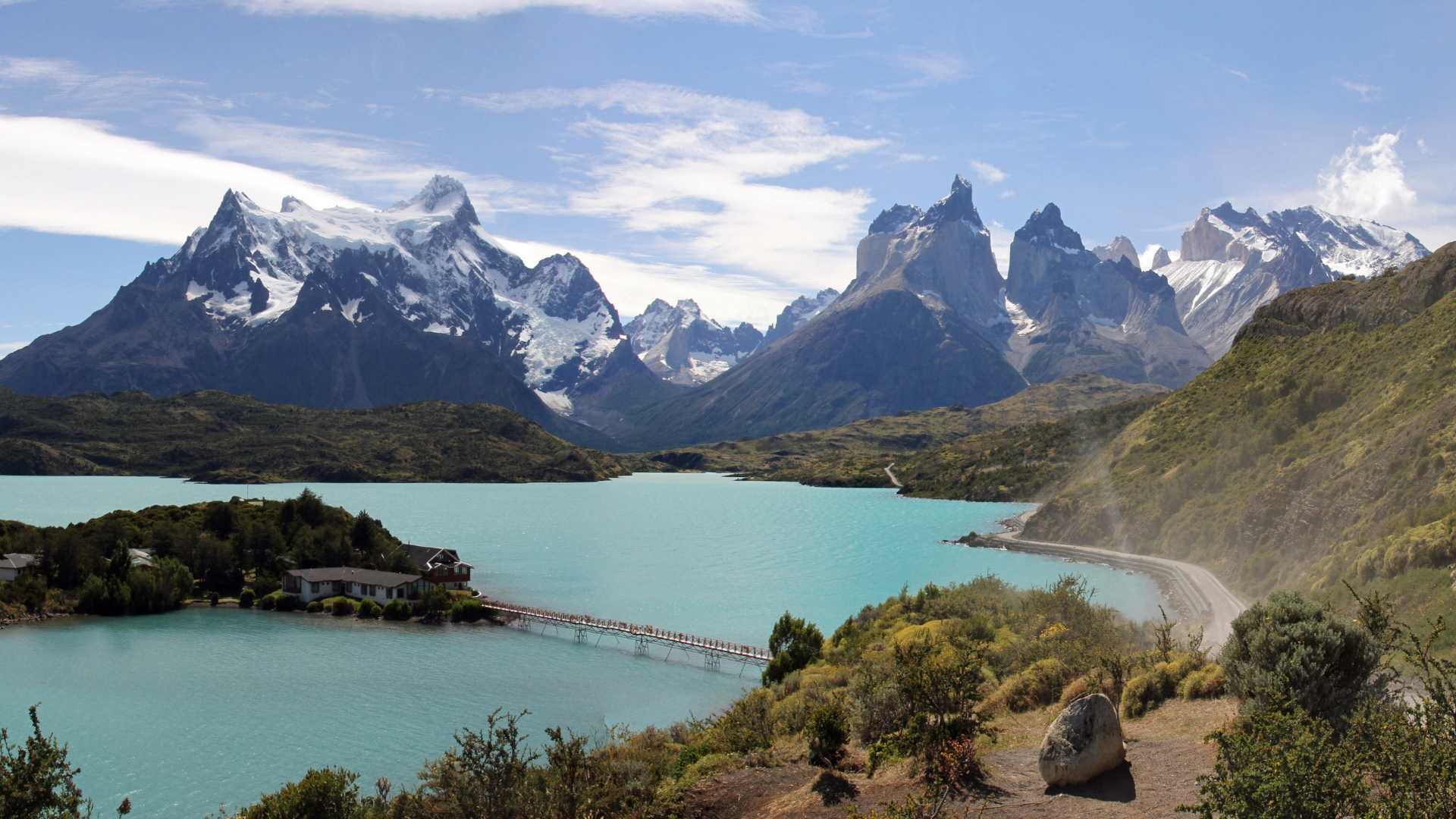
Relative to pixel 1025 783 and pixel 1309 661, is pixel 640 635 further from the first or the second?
pixel 1309 661

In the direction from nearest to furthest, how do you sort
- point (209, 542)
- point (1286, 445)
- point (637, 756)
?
1. point (637, 756)
2. point (1286, 445)
3. point (209, 542)

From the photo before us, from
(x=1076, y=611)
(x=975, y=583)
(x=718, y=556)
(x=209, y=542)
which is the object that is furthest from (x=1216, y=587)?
(x=209, y=542)

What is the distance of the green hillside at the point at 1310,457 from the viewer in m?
46.2

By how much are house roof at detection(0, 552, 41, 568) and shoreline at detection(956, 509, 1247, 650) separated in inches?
3440

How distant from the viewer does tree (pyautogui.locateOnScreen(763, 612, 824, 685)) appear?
51.2 metres

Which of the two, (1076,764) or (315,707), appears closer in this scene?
(1076,764)

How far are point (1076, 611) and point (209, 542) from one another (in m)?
80.1

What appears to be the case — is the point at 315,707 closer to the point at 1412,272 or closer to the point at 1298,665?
the point at 1298,665

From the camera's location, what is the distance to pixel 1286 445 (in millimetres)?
73562

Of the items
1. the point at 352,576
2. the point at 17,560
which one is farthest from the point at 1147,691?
the point at 17,560

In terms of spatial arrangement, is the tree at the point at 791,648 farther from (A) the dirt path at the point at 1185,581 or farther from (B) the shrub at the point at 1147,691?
(B) the shrub at the point at 1147,691

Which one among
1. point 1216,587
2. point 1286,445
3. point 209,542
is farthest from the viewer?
point 209,542

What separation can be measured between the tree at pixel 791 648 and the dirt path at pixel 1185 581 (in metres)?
19.2

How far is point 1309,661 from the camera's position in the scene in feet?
65.6
